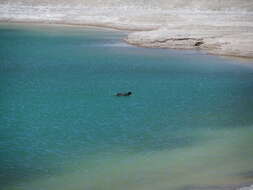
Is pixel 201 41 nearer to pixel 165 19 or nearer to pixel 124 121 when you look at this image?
pixel 165 19

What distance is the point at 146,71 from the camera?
85.7ft

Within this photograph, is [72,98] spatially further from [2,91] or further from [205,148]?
[205,148]

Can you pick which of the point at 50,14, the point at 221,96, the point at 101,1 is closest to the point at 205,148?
the point at 221,96

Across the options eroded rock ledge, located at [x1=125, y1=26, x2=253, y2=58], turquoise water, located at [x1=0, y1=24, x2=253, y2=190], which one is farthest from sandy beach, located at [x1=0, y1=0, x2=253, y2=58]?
turquoise water, located at [x1=0, y1=24, x2=253, y2=190]

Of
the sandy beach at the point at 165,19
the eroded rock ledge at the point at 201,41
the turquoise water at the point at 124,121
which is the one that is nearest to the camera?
the turquoise water at the point at 124,121

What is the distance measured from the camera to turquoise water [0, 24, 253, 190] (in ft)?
41.6

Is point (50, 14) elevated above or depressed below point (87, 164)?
above

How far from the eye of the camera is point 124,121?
17219 millimetres

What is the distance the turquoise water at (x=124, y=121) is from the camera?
1268 cm

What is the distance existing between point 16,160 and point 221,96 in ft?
32.5

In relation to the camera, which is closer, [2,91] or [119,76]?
[2,91]

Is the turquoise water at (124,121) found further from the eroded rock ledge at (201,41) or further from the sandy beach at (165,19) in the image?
the sandy beach at (165,19)

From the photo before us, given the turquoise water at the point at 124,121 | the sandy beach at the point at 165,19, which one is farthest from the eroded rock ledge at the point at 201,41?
the turquoise water at the point at 124,121

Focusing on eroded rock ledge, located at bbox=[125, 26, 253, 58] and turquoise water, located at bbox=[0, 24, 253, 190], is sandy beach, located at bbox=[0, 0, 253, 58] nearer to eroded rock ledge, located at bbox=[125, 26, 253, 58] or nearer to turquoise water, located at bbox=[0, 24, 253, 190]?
eroded rock ledge, located at bbox=[125, 26, 253, 58]
